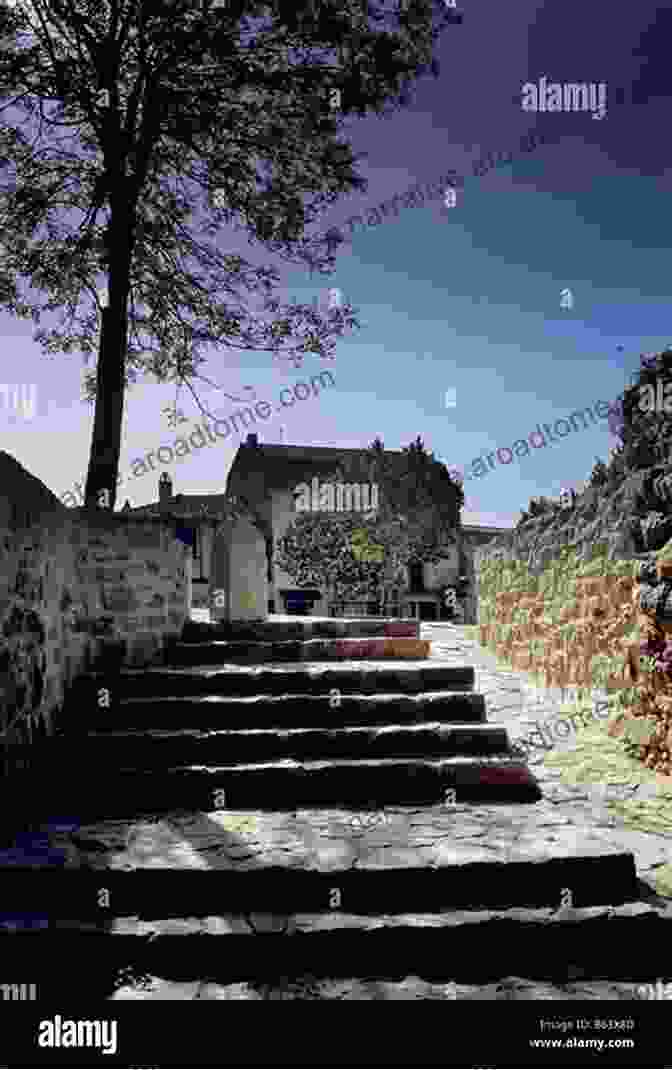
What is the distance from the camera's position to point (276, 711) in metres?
3.85

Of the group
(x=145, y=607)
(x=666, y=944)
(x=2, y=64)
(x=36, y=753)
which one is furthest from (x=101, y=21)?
(x=666, y=944)

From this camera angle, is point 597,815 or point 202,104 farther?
point 202,104

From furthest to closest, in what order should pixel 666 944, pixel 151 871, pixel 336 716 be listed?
1. pixel 336 716
2. pixel 151 871
3. pixel 666 944

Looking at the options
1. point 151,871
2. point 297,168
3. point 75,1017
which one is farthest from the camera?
point 297,168

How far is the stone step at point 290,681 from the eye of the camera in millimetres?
4098

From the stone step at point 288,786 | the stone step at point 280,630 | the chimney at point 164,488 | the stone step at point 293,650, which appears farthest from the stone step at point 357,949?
the chimney at point 164,488

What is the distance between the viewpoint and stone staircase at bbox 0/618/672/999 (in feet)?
7.11

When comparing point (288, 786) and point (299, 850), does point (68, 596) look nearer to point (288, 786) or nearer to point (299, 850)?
point (288, 786)

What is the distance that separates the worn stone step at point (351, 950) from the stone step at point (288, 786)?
907mm

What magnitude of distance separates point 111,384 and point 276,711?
369 centimetres

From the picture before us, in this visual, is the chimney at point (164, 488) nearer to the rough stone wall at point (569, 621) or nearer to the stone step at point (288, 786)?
the rough stone wall at point (569, 621)

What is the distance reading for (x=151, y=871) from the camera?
7.93 ft

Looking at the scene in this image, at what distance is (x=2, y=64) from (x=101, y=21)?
3.39ft

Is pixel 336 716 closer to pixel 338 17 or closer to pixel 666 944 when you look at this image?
pixel 666 944
